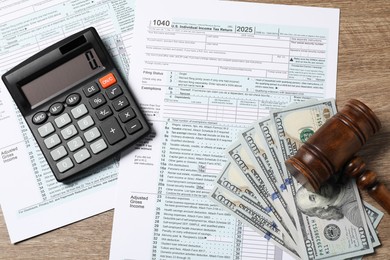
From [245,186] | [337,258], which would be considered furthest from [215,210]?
[337,258]

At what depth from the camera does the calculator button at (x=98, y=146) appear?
2.30ft

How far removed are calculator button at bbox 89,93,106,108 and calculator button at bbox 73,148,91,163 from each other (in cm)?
6

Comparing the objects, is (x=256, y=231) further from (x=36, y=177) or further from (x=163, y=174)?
(x=36, y=177)

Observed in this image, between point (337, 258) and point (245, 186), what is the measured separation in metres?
0.15

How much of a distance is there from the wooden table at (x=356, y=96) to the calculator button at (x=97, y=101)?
0.15 meters

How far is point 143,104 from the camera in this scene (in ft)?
2.38

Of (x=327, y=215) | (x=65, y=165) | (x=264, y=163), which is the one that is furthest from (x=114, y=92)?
(x=327, y=215)

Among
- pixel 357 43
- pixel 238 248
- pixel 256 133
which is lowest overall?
pixel 238 248

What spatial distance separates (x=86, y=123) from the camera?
2.31 ft

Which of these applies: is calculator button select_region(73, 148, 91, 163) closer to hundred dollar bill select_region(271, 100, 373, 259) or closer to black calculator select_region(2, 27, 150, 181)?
black calculator select_region(2, 27, 150, 181)

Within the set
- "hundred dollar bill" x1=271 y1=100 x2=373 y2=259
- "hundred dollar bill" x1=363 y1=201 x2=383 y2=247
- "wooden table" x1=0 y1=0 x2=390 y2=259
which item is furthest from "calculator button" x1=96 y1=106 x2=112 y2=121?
"hundred dollar bill" x1=363 y1=201 x2=383 y2=247

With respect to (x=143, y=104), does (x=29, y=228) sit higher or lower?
lower

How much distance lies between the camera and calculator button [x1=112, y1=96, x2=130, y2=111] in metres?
0.71

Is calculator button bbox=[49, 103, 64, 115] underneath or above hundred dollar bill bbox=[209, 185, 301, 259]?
above
